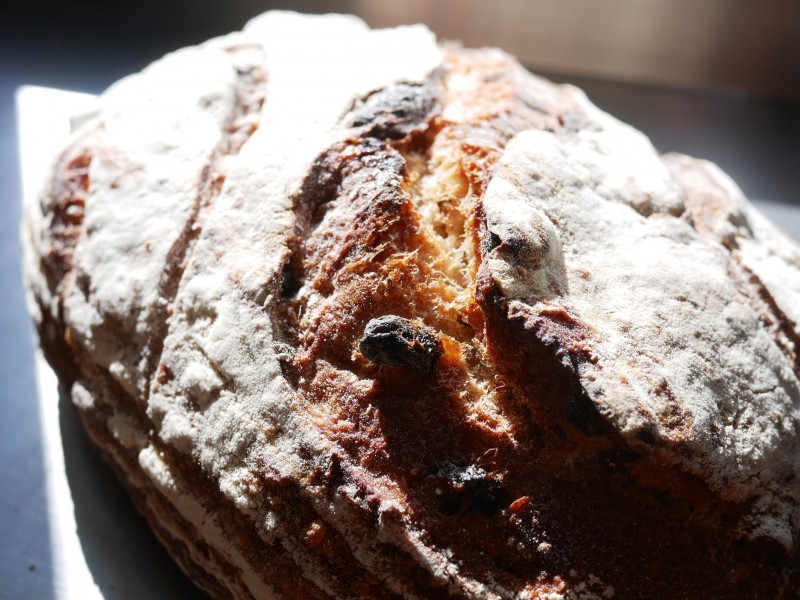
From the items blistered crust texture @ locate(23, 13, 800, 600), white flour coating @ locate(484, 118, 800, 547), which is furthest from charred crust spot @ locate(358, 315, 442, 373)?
white flour coating @ locate(484, 118, 800, 547)

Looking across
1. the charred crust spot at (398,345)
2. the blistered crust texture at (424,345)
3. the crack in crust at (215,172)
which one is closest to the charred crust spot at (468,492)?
the blistered crust texture at (424,345)

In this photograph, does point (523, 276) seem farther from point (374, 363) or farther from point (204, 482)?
point (204, 482)

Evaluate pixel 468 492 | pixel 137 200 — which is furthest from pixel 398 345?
pixel 137 200

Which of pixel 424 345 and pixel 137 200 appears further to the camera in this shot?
pixel 137 200

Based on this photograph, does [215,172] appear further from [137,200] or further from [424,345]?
[424,345]

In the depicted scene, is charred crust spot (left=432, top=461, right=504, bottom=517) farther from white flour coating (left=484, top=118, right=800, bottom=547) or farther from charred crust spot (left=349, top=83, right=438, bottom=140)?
charred crust spot (left=349, top=83, right=438, bottom=140)

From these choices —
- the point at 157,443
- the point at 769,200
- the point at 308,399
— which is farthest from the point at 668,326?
the point at 769,200
